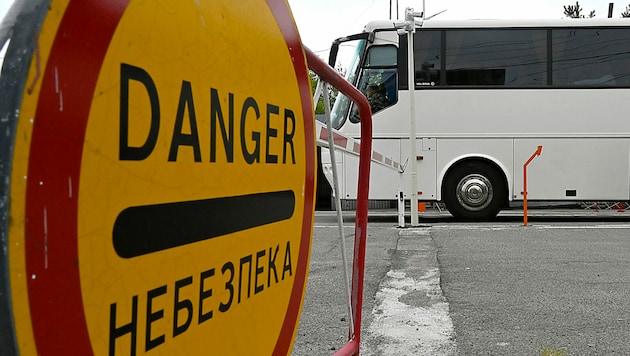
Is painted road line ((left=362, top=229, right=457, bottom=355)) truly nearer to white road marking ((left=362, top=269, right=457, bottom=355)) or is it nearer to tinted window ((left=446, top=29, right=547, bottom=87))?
white road marking ((left=362, top=269, right=457, bottom=355))

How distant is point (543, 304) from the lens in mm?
4836

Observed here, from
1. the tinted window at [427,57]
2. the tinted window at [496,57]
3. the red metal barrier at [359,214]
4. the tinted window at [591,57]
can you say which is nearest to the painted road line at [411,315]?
the red metal barrier at [359,214]

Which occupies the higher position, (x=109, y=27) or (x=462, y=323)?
(x=109, y=27)

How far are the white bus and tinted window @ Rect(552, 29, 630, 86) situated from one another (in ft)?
0.06

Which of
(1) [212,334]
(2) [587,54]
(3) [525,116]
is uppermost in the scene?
(2) [587,54]

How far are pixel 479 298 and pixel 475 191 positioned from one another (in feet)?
26.0

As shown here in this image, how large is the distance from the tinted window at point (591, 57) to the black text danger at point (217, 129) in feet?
40.5

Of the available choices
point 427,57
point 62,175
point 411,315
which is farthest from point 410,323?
point 427,57

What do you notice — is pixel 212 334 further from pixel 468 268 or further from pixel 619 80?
pixel 619 80

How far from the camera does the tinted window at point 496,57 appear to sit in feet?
41.9

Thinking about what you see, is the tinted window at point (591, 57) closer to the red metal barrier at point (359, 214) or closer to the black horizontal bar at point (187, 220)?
the red metal barrier at point (359, 214)

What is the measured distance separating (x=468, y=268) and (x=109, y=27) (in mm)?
5820

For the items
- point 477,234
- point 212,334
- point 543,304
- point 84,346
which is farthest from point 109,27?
point 477,234

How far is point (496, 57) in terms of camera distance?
1286 cm
